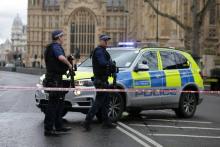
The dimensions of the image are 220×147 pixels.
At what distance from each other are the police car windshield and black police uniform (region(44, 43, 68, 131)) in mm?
2783

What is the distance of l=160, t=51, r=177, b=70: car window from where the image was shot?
13867mm

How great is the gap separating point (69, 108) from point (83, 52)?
123331 millimetres

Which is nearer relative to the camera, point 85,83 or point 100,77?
point 100,77

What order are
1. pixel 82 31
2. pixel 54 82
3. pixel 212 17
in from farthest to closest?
pixel 82 31
pixel 212 17
pixel 54 82

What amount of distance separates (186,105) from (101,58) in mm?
3647

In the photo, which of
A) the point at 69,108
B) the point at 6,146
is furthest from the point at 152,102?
the point at 6,146

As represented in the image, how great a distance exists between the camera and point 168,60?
1404 centimetres

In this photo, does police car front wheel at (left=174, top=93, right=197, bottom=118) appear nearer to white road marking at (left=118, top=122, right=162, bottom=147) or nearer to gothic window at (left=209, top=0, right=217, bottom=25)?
white road marking at (left=118, top=122, right=162, bottom=147)

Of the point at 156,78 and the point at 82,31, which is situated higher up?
the point at 82,31

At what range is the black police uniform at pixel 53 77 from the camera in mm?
10367

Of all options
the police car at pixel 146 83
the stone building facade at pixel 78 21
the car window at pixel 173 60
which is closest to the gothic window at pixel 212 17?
the police car at pixel 146 83

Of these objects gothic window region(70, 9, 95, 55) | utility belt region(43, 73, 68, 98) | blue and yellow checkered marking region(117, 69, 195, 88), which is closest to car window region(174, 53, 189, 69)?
blue and yellow checkered marking region(117, 69, 195, 88)

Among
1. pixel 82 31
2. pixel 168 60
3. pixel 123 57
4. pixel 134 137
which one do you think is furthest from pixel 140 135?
pixel 82 31

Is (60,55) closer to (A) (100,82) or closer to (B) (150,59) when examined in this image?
(A) (100,82)
